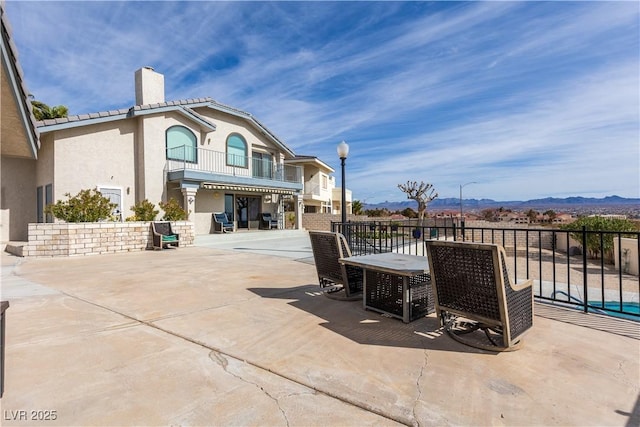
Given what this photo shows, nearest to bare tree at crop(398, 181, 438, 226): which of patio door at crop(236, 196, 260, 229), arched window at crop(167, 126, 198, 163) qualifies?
patio door at crop(236, 196, 260, 229)

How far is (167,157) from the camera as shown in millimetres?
16000

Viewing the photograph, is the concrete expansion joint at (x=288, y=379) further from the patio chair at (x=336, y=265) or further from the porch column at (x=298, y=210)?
the porch column at (x=298, y=210)

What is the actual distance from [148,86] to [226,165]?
17.9 feet

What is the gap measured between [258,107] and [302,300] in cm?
1886

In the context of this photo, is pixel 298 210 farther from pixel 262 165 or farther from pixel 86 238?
pixel 86 238

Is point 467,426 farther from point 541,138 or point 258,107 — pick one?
point 541,138

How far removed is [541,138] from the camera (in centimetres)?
2323

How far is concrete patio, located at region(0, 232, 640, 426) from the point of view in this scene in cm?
210

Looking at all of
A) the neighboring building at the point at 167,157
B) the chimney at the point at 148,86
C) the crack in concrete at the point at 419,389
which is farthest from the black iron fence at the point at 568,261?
the chimney at the point at 148,86

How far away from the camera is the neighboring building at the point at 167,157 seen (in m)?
13.2

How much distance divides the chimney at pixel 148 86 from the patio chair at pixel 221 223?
21.6ft

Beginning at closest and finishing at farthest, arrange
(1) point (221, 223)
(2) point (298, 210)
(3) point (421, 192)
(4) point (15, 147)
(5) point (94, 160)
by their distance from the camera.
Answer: (4) point (15, 147) < (5) point (94, 160) < (1) point (221, 223) < (2) point (298, 210) < (3) point (421, 192)

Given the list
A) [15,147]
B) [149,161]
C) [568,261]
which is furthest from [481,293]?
[149,161]

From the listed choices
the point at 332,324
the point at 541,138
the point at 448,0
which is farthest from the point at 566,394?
the point at 541,138
